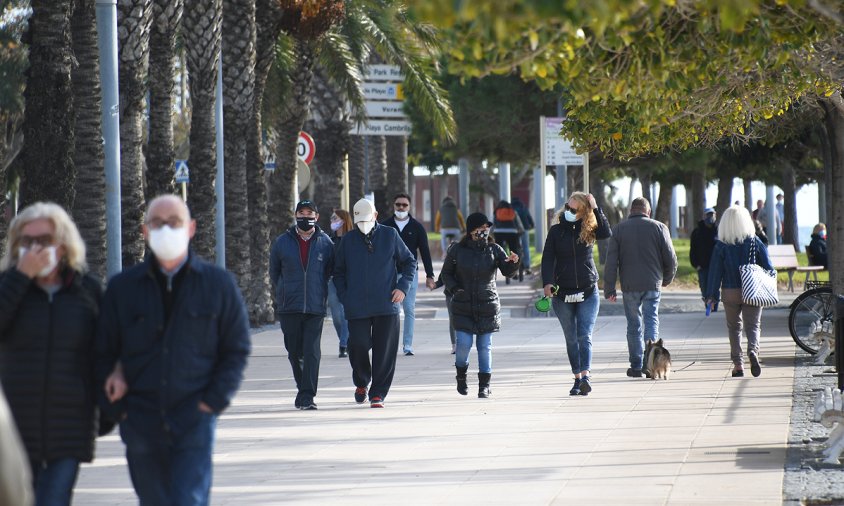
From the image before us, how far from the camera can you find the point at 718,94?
31.0ft

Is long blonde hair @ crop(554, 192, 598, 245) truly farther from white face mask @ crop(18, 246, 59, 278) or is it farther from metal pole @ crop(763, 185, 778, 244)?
metal pole @ crop(763, 185, 778, 244)

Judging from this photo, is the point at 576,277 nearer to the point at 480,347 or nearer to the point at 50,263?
the point at 480,347

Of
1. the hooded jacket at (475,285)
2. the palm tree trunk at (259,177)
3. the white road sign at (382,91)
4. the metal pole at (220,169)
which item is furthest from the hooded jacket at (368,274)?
the white road sign at (382,91)

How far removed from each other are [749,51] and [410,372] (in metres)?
8.27

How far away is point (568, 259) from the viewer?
13.0 meters

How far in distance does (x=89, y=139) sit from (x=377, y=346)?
3948 millimetres

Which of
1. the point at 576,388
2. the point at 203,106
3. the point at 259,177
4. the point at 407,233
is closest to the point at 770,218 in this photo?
the point at 259,177

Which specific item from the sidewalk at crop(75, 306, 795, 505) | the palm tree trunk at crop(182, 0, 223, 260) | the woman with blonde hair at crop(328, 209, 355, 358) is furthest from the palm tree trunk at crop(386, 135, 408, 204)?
the sidewalk at crop(75, 306, 795, 505)

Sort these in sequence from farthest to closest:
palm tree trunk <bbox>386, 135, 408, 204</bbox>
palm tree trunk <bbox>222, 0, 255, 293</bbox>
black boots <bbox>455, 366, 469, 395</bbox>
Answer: palm tree trunk <bbox>386, 135, 408, 204</bbox>
palm tree trunk <bbox>222, 0, 255, 293</bbox>
black boots <bbox>455, 366, 469, 395</bbox>

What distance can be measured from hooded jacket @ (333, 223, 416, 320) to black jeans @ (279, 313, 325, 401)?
0.31m

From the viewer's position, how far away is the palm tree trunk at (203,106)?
19.7 metres

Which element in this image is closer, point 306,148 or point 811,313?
point 811,313

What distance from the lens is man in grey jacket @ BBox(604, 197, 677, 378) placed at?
1401 centimetres

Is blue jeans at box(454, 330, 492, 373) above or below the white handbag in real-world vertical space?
below
